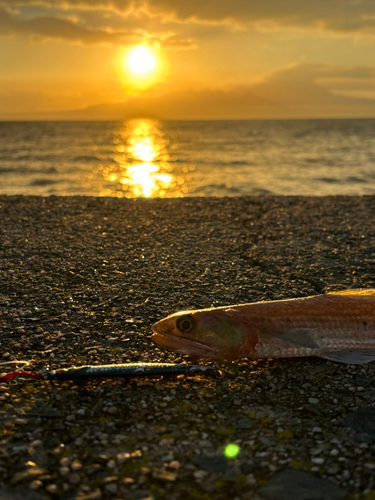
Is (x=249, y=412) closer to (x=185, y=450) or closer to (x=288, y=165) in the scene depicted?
(x=185, y=450)

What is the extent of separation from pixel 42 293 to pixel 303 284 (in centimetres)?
343

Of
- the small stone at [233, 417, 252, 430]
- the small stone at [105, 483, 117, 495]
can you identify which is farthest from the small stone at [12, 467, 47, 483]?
the small stone at [233, 417, 252, 430]

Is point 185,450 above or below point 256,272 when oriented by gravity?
below

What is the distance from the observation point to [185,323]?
4.11m

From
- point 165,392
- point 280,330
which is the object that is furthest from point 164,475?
point 280,330

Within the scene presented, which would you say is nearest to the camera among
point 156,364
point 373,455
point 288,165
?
point 373,455

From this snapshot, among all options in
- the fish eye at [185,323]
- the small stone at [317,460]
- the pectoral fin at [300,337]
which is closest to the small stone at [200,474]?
the small stone at [317,460]

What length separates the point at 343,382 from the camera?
416 cm

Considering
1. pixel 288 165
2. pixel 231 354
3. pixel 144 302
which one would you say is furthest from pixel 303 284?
pixel 288 165

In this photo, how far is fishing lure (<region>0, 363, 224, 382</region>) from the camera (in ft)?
13.1

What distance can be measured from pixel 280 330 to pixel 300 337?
20 cm

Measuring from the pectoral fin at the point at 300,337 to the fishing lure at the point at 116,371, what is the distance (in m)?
0.67

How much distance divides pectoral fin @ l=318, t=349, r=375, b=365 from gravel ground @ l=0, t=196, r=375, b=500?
9cm

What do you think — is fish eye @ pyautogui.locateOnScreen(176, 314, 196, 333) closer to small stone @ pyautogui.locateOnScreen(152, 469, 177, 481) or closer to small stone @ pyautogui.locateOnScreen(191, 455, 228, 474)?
small stone @ pyautogui.locateOnScreen(191, 455, 228, 474)
